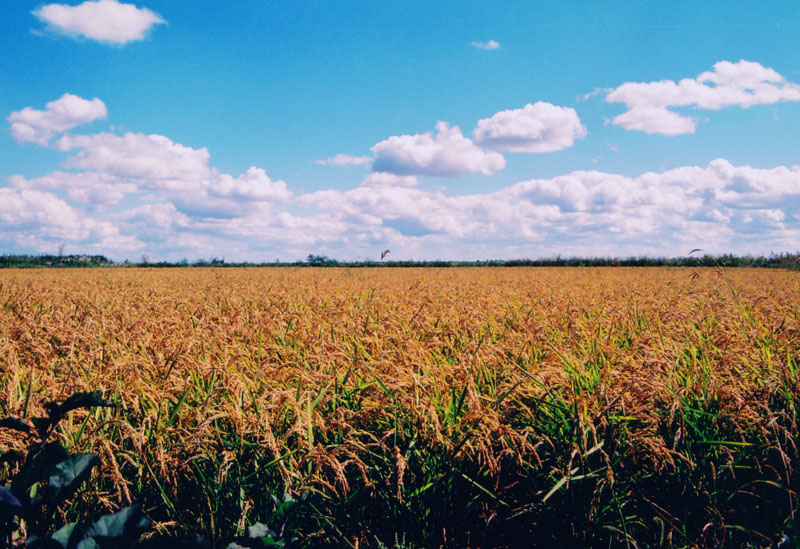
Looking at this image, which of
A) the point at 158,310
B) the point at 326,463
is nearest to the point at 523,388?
the point at 326,463

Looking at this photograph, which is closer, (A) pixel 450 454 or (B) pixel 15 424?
(B) pixel 15 424

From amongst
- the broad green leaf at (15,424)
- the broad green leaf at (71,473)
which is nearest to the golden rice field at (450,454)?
the broad green leaf at (71,473)

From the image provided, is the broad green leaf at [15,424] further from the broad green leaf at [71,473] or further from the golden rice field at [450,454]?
the golden rice field at [450,454]

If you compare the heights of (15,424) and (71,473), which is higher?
(15,424)

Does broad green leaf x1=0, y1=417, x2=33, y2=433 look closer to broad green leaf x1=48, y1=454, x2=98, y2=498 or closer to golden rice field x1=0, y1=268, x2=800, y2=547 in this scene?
broad green leaf x1=48, y1=454, x2=98, y2=498

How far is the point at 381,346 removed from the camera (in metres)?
3.68

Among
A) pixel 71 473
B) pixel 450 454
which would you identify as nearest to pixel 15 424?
pixel 71 473

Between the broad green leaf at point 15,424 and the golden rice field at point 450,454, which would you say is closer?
the broad green leaf at point 15,424

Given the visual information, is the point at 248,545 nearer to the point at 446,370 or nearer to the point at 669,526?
the point at 446,370

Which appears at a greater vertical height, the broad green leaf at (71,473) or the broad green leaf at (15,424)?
the broad green leaf at (15,424)

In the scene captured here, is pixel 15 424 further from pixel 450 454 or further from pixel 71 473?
pixel 450 454

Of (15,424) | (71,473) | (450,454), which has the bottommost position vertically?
(450,454)

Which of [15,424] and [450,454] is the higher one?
[15,424]

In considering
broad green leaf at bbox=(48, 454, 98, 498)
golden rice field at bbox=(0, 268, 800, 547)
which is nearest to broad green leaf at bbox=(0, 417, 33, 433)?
broad green leaf at bbox=(48, 454, 98, 498)
